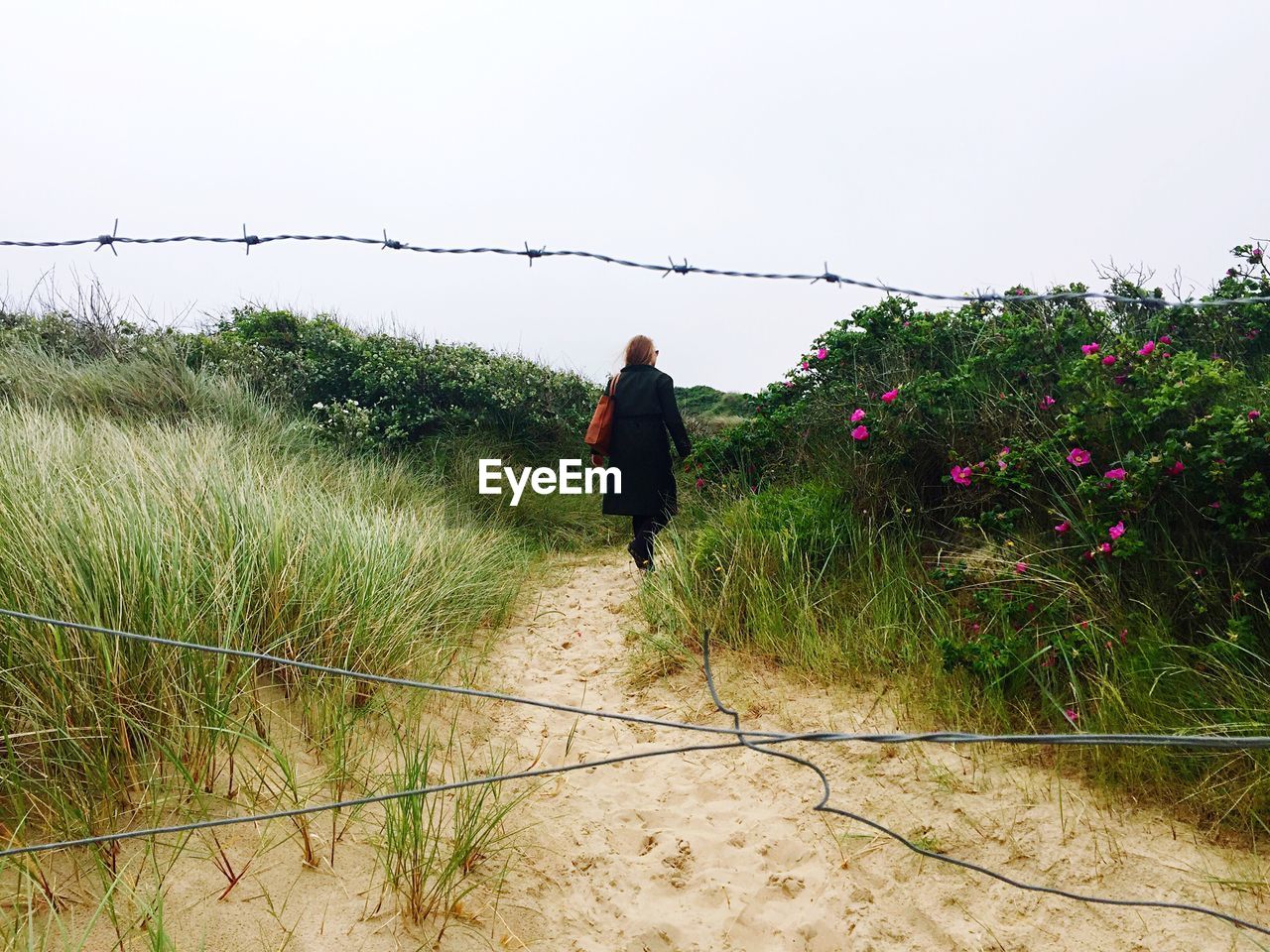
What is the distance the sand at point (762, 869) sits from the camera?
7.64 feet

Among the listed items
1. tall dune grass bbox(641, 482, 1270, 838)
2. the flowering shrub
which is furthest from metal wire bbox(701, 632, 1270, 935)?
the flowering shrub

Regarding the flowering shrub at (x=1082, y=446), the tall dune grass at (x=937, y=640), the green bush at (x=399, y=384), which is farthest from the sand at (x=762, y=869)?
the green bush at (x=399, y=384)

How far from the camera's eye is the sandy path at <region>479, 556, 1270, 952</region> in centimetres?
253

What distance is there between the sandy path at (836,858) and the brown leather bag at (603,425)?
3.15m

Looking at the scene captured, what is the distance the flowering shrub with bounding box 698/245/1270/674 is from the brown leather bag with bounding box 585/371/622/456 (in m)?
1.49

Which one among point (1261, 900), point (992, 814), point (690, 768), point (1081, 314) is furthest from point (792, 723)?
point (1081, 314)

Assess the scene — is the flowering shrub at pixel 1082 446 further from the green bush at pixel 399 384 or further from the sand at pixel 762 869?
the green bush at pixel 399 384

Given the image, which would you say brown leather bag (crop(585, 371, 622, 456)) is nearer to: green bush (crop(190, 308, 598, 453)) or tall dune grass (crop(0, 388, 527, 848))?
tall dune grass (crop(0, 388, 527, 848))

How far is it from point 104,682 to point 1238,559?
4350 millimetres

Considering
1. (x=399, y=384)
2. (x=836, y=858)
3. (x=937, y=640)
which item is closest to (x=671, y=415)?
(x=937, y=640)

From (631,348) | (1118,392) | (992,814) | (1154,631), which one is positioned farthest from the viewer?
(631,348)

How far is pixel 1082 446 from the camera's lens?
4043 mm

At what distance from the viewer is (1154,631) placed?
11.0 feet

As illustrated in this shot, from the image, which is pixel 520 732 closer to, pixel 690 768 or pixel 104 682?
pixel 690 768
